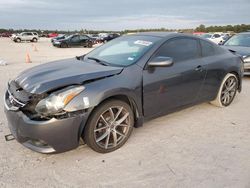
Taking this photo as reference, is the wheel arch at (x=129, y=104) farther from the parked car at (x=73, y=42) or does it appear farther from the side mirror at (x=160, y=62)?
the parked car at (x=73, y=42)

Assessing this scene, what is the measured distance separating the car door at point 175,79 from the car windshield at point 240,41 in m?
5.45

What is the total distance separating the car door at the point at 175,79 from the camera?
3.68m

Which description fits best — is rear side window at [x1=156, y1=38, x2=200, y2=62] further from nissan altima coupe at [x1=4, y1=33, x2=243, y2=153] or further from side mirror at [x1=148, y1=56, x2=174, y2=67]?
side mirror at [x1=148, y1=56, x2=174, y2=67]

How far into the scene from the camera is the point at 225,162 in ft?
10.4

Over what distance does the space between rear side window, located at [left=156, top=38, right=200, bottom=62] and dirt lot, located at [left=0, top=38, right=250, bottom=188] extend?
1.19 meters

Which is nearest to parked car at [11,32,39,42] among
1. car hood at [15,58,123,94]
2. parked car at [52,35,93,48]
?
parked car at [52,35,93,48]

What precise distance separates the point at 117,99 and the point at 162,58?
891mm

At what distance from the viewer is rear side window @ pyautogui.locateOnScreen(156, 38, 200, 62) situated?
396 centimetres

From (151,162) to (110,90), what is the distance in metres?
1.04

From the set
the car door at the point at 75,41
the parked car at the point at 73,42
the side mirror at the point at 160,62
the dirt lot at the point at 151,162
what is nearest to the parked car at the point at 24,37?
the parked car at the point at 73,42

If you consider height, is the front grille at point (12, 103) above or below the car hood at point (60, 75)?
below

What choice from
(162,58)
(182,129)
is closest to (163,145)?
(182,129)

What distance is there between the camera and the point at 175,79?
3.96 metres

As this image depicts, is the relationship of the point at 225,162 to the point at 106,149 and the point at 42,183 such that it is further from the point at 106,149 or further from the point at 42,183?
the point at 42,183
